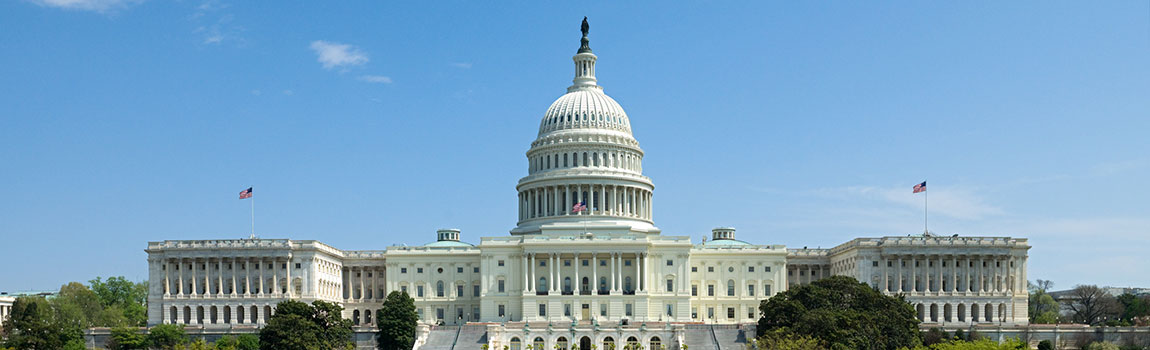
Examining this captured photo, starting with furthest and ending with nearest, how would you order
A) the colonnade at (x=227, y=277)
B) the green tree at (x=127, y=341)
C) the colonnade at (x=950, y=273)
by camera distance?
the colonnade at (x=950, y=273) < the colonnade at (x=227, y=277) < the green tree at (x=127, y=341)

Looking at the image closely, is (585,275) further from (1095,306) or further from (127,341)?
(1095,306)

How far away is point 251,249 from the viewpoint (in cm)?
14550

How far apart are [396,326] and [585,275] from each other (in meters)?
28.4

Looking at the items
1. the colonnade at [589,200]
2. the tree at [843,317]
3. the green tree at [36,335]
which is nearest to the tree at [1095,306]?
the colonnade at [589,200]

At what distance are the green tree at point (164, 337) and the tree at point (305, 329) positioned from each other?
18456 mm

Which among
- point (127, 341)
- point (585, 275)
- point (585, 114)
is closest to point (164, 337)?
point (127, 341)

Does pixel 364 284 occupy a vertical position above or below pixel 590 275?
below

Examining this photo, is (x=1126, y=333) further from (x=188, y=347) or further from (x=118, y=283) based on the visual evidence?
(x=118, y=283)

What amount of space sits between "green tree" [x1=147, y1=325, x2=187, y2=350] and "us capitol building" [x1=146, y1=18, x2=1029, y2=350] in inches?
478

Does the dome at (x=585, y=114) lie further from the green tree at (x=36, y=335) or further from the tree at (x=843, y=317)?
the green tree at (x=36, y=335)

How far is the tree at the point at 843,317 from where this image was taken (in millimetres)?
105812

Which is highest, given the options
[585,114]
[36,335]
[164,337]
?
[585,114]

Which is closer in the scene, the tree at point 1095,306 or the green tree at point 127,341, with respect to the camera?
the green tree at point 127,341

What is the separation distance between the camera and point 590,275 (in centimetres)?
14612
